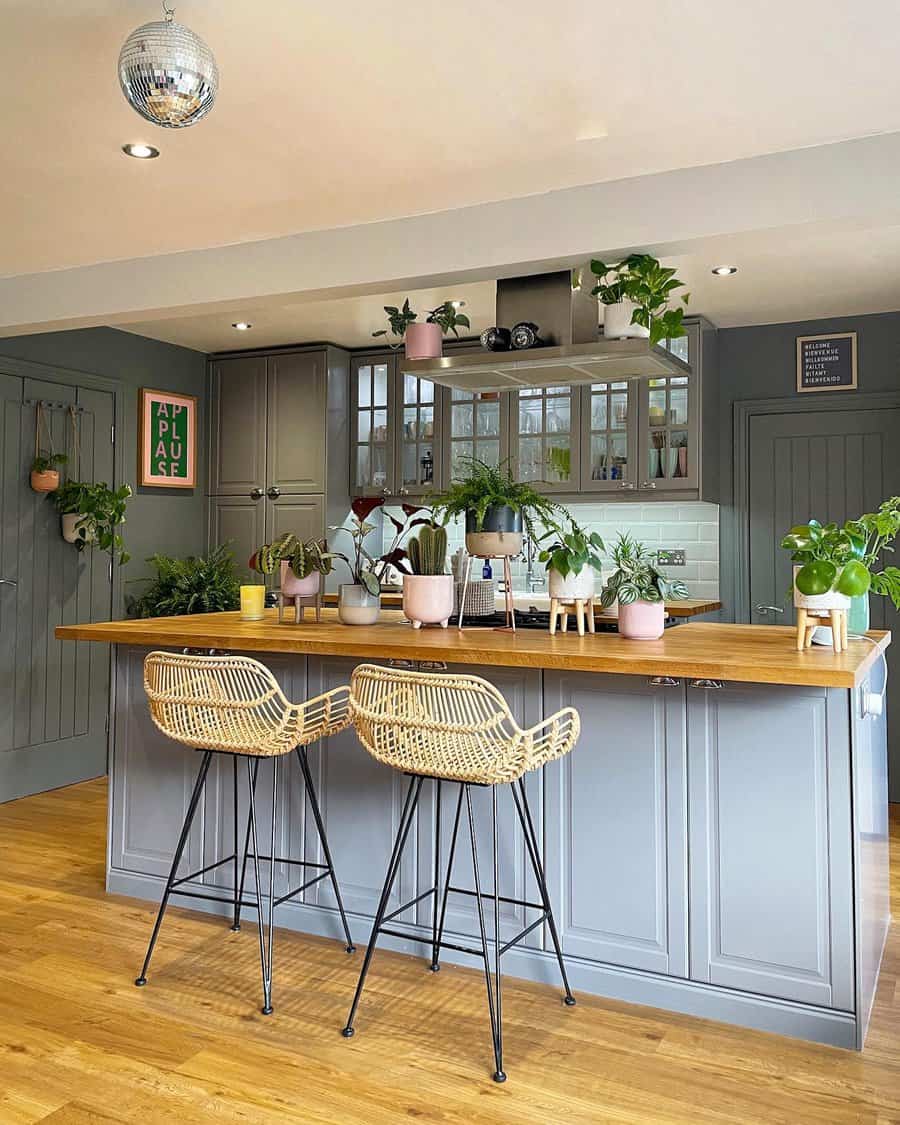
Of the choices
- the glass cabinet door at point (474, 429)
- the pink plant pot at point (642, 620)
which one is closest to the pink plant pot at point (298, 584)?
the pink plant pot at point (642, 620)

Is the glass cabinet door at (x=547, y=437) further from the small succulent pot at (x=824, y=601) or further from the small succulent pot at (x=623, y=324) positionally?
the small succulent pot at (x=824, y=601)

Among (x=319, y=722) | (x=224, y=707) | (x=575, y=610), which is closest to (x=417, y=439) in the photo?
(x=575, y=610)

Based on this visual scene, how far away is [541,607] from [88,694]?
8.60 feet

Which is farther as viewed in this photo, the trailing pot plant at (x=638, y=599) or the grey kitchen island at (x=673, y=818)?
the trailing pot plant at (x=638, y=599)

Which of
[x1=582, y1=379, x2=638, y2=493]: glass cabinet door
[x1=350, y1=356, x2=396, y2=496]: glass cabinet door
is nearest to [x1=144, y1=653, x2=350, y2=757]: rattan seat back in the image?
[x1=582, y1=379, x2=638, y2=493]: glass cabinet door

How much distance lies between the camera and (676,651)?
9.21 feet

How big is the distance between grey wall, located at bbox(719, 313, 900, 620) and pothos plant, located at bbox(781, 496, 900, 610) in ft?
8.31

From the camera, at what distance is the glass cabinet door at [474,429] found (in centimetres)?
588

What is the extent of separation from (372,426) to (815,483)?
268 cm

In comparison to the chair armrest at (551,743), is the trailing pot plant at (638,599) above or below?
above

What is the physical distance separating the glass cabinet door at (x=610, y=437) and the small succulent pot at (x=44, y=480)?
290 centimetres

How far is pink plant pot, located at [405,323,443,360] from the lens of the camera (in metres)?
3.84

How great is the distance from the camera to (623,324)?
3.47m

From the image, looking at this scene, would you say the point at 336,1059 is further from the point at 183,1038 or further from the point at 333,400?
the point at 333,400
